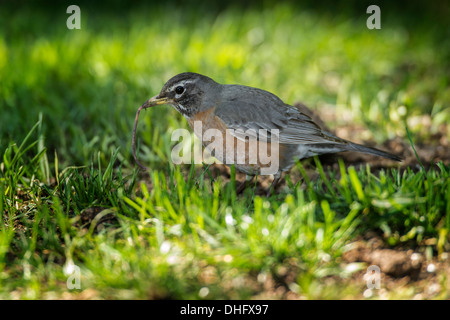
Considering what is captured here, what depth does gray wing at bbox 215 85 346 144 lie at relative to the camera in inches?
167

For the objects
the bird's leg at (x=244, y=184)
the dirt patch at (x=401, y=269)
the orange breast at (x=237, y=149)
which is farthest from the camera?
the bird's leg at (x=244, y=184)

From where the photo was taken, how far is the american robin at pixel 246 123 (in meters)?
4.22

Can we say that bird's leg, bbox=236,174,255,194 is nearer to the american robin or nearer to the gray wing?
the american robin

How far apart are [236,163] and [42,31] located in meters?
5.25

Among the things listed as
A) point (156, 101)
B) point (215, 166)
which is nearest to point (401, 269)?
point (215, 166)

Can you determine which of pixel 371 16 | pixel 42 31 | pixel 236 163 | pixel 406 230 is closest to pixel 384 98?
pixel 236 163

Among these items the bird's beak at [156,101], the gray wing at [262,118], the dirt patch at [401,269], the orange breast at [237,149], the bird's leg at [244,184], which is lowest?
the dirt patch at [401,269]

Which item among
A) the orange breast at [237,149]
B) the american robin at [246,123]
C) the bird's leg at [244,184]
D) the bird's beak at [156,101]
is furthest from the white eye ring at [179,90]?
the bird's leg at [244,184]

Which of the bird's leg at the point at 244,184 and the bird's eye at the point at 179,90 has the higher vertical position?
the bird's eye at the point at 179,90

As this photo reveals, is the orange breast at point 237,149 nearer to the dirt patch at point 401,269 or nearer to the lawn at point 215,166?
the lawn at point 215,166

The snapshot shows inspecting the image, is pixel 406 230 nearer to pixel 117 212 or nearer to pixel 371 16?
pixel 117 212

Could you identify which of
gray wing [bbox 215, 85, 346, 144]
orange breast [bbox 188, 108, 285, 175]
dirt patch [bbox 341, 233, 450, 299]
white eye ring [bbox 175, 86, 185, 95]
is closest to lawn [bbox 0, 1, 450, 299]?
dirt patch [bbox 341, 233, 450, 299]

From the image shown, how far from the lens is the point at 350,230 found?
322 centimetres

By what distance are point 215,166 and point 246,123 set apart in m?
0.71
